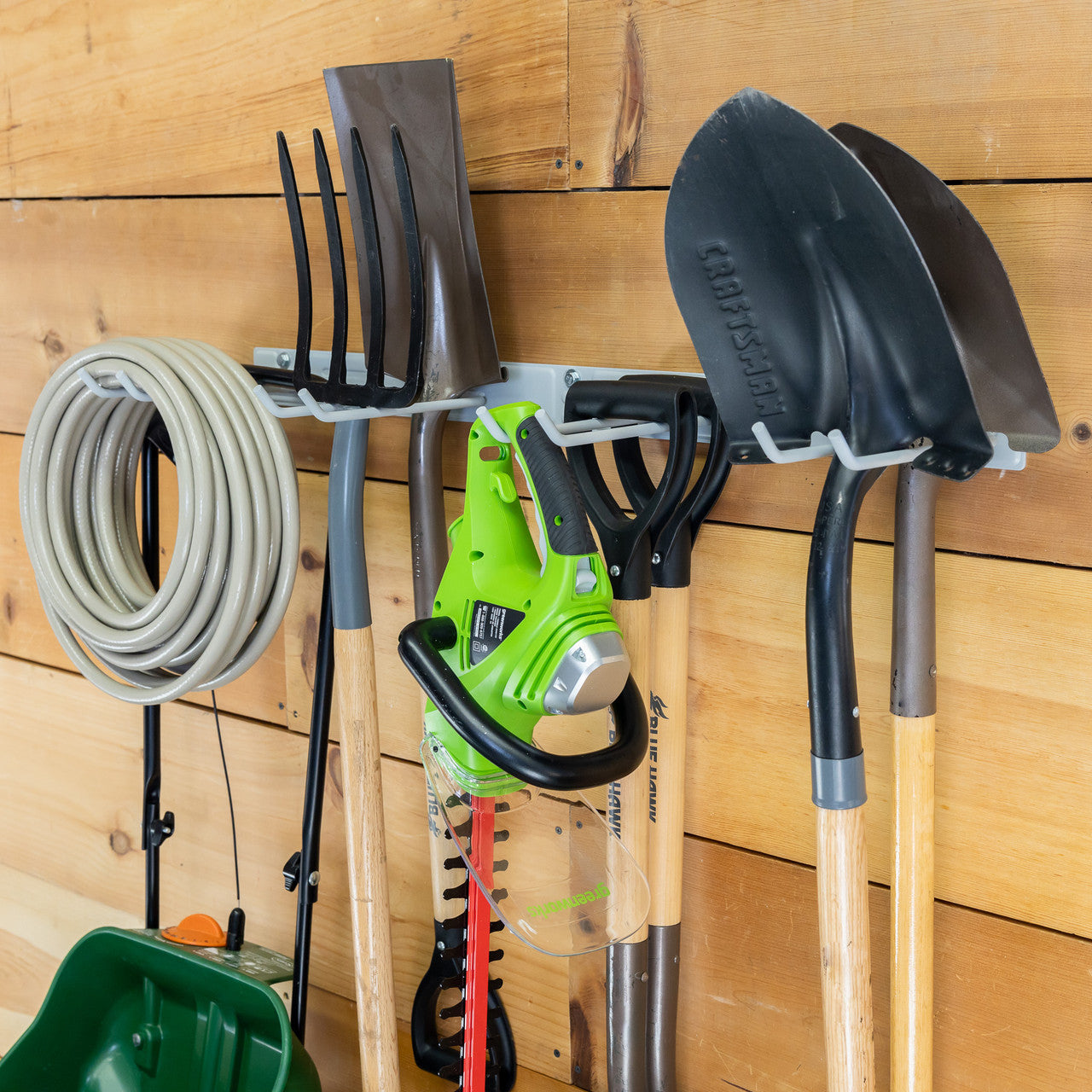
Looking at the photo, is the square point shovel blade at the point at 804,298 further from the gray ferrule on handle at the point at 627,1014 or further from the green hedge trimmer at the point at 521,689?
the gray ferrule on handle at the point at 627,1014

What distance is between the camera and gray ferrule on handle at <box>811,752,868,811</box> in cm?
73

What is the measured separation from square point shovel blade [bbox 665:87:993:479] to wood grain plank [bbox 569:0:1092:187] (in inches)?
5.4

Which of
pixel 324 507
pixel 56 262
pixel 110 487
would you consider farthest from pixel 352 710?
pixel 56 262

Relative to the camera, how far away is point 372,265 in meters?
0.84

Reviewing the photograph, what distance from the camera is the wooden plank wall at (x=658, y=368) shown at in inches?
29.4

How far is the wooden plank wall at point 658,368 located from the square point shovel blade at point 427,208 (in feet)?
0.22

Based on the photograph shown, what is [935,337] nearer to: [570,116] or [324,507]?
[570,116]

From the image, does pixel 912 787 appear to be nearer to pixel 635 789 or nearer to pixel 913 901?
pixel 913 901

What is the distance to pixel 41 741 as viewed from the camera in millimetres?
1418

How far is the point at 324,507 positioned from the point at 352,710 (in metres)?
0.26

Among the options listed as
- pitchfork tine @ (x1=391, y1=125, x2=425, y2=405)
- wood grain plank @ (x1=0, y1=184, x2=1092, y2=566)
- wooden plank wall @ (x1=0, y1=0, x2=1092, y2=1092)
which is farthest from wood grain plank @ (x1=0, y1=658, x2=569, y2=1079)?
pitchfork tine @ (x1=391, y1=125, x2=425, y2=405)

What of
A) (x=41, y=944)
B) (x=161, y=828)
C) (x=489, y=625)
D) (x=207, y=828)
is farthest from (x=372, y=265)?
(x=41, y=944)

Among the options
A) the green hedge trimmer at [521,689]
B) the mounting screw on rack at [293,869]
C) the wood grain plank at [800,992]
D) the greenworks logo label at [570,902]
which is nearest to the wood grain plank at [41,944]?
the wood grain plank at [800,992]

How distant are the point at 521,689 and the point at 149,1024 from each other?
2.39 ft
